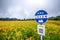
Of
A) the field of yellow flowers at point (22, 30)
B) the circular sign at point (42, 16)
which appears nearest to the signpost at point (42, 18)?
the circular sign at point (42, 16)

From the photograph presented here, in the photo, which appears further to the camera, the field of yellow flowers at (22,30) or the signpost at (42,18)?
the field of yellow flowers at (22,30)

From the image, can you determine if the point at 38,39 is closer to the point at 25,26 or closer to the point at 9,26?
the point at 25,26

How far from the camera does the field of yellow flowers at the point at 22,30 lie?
5801 mm

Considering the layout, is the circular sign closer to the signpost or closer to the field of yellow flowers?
the signpost

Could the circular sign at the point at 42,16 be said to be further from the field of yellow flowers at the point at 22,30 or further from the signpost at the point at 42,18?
the field of yellow flowers at the point at 22,30

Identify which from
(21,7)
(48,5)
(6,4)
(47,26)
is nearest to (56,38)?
(47,26)

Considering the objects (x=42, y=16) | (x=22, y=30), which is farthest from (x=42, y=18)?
(x=22, y=30)

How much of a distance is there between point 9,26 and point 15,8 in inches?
23.0

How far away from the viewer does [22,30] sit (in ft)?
20.0

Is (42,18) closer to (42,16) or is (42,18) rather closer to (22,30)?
(42,16)

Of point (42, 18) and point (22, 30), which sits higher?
point (42, 18)

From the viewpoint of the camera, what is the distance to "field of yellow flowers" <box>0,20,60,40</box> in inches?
228

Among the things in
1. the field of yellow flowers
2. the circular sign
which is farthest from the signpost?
the field of yellow flowers

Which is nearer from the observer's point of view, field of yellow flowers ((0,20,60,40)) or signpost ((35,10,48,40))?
signpost ((35,10,48,40))
